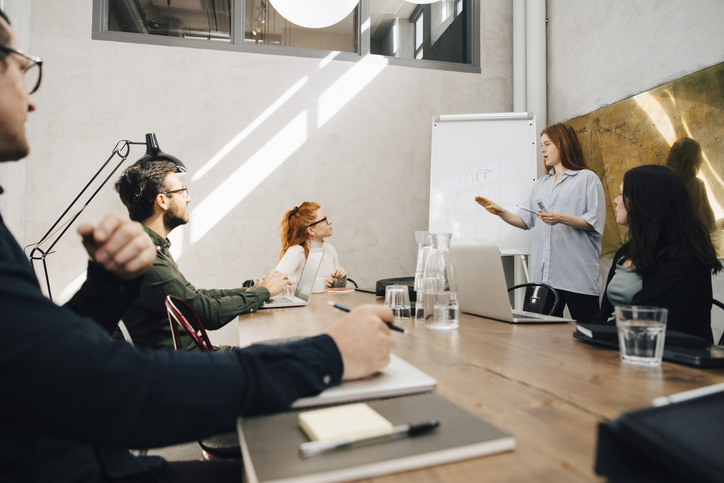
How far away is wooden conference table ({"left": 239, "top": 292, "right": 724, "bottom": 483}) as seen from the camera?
46 centimetres

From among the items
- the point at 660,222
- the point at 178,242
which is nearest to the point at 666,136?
the point at 660,222

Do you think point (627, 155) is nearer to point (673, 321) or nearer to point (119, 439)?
point (673, 321)

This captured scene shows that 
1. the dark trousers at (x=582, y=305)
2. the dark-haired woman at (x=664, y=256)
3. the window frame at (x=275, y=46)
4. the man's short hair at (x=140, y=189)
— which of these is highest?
the window frame at (x=275, y=46)

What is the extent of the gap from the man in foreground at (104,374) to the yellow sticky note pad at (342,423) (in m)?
0.06

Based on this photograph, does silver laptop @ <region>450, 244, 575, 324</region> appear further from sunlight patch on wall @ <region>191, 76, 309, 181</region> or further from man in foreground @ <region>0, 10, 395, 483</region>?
sunlight patch on wall @ <region>191, 76, 309, 181</region>

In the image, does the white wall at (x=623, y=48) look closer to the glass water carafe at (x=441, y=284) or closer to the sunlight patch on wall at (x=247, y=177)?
the glass water carafe at (x=441, y=284)

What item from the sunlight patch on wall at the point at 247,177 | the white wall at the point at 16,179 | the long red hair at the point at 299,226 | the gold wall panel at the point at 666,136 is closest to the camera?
the gold wall panel at the point at 666,136

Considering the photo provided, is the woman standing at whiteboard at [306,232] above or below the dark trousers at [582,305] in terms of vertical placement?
above

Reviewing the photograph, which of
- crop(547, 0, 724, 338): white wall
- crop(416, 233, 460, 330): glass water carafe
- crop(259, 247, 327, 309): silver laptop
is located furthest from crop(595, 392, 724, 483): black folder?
crop(547, 0, 724, 338): white wall

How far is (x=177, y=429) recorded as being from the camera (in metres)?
0.52

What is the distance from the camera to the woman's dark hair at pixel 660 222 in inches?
63.8

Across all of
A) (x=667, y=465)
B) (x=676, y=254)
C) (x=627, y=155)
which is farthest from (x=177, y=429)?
(x=627, y=155)

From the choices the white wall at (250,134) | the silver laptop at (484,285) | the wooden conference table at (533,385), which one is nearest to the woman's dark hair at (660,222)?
the silver laptop at (484,285)

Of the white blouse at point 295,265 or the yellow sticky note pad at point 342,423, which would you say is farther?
the white blouse at point 295,265
